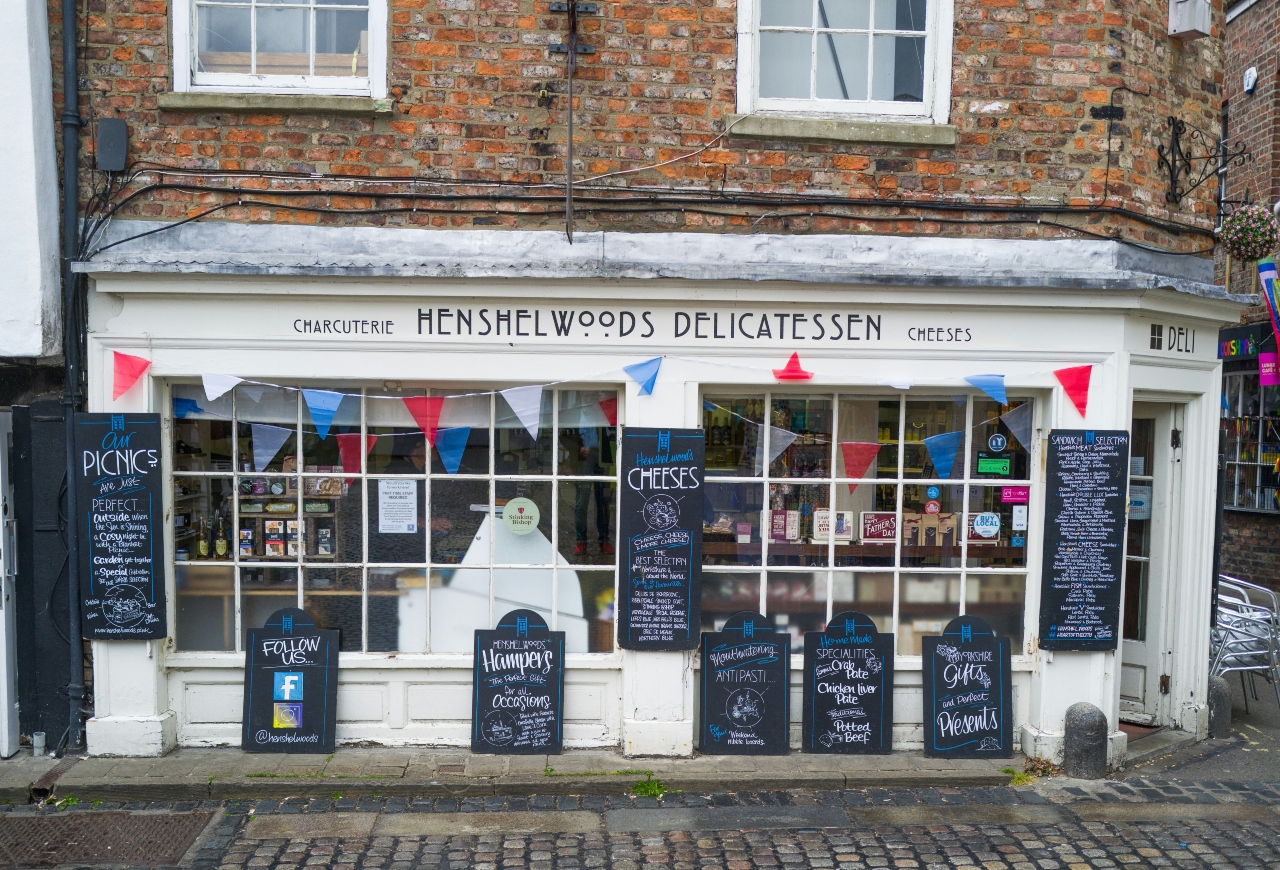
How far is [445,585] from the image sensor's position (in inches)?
254

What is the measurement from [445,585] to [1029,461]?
→ 157 inches

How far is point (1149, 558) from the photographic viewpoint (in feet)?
23.7

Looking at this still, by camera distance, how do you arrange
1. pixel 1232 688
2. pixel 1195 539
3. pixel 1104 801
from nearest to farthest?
pixel 1104 801, pixel 1195 539, pixel 1232 688

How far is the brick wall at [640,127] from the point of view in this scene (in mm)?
6094

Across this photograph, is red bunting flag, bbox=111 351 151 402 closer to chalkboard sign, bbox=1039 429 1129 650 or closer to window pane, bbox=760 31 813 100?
window pane, bbox=760 31 813 100

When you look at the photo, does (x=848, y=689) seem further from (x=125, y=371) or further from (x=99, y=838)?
(x=125, y=371)

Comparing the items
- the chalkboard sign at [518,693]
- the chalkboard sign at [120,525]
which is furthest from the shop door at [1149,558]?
the chalkboard sign at [120,525]

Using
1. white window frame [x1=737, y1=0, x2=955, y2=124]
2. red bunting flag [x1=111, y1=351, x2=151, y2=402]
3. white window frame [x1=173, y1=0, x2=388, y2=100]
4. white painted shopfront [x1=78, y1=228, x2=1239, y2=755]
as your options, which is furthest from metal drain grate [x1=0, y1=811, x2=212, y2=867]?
white window frame [x1=737, y1=0, x2=955, y2=124]

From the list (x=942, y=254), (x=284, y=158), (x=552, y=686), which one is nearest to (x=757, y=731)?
(x=552, y=686)

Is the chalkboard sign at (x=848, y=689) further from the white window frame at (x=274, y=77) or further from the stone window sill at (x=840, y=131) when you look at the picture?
the white window frame at (x=274, y=77)

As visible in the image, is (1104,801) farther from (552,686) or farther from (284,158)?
(284,158)

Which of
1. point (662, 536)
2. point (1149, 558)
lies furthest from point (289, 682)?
point (1149, 558)

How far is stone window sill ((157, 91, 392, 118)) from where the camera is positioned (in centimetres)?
600

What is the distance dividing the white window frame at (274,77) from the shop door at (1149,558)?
227 inches
